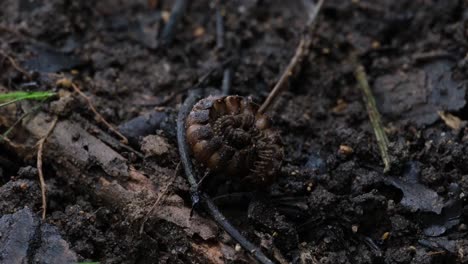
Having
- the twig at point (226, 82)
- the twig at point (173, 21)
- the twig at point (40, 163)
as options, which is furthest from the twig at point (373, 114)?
the twig at point (40, 163)

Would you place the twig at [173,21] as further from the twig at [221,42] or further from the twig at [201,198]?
the twig at [201,198]

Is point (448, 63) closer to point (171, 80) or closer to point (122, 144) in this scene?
point (171, 80)

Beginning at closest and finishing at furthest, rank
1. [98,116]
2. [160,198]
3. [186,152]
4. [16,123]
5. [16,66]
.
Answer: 1. [160,198]
2. [186,152]
3. [16,123]
4. [98,116]
5. [16,66]

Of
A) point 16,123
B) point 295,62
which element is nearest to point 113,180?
point 16,123

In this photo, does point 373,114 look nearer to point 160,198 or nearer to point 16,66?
point 160,198

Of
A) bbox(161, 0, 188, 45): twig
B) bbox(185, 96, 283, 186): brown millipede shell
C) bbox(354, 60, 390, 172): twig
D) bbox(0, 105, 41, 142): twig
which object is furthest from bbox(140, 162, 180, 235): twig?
bbox(161, 0, 188, 45): twig

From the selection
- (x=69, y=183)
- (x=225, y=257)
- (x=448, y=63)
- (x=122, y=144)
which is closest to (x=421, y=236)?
(x=225, y=257)
